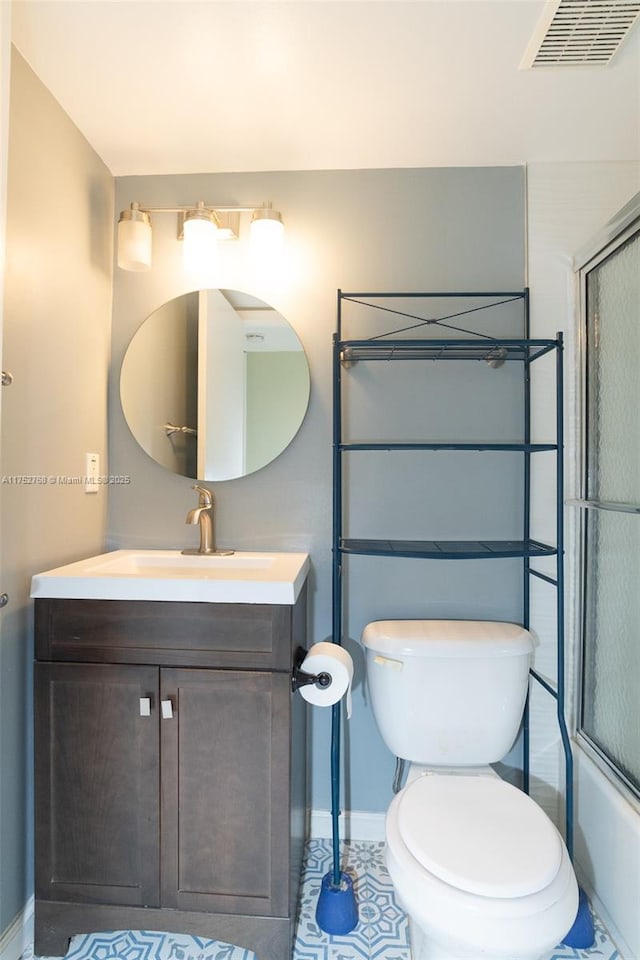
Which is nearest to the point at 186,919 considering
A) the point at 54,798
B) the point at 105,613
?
the point at 54,798

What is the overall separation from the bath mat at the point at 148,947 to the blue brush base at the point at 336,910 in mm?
187

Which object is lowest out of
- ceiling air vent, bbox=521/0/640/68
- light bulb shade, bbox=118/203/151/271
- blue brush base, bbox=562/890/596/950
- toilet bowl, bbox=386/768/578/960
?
blue brush base, bbox=562/890/596/950

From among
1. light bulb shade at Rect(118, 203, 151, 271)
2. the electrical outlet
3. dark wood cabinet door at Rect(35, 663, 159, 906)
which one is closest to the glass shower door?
dark wood cabinet door at Rect(35, 663, 159, 906)

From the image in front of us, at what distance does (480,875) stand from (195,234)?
1.73m

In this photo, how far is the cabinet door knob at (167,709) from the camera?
1239mm

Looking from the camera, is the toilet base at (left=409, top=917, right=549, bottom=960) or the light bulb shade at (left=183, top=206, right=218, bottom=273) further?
the light bulb shade at (left=183, top=206, right=218, bottom=273)

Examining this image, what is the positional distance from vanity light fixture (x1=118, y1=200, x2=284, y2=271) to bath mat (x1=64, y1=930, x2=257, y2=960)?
5.94 feet

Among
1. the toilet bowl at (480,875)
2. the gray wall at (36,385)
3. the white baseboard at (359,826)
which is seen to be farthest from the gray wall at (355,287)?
the toilet bowl at (480,875)

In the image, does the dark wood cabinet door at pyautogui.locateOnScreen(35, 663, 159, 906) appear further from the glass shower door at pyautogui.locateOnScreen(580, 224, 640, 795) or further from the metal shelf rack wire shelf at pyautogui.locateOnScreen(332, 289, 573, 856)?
the glass shower door at pyautogui.locateOnScreen(580, 224, 640, 795)

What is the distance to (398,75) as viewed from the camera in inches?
52.2

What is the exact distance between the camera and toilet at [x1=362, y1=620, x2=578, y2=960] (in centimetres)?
96

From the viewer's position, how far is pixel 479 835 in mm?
1101

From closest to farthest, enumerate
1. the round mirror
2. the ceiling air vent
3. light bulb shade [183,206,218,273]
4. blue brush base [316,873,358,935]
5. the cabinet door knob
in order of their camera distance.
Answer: the ceiling air vent
the cabinet door knob
blue brush base [316,873,358,935]
light bulb shade [183,206,218,273]
the round mirror

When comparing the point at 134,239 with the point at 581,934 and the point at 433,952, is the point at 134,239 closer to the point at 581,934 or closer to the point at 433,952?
the point at 433,952
